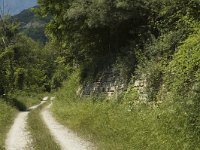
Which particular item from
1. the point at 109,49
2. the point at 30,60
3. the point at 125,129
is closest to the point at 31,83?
the point at 30,60

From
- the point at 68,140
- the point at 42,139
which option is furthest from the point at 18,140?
the point at 68,140

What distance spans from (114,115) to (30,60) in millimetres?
70943

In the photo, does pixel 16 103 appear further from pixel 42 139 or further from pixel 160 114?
pixel 160 114

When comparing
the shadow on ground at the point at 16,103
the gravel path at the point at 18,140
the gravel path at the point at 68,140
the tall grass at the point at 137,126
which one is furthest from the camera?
the shadow on ground at the point at 16,103

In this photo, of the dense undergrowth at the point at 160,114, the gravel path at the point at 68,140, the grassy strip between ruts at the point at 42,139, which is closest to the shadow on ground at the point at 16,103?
the grassy strip between ruts at the point at 42,139

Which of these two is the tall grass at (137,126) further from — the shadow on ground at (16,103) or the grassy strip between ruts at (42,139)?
the shadow on ground at (16,103)

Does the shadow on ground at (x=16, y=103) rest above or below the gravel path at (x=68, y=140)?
below

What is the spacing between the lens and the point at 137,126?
15.1 m

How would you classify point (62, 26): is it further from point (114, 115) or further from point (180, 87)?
point (180, 87)

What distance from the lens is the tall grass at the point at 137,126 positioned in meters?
12.1

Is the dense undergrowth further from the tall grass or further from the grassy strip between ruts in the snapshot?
the grassy strip between ruts

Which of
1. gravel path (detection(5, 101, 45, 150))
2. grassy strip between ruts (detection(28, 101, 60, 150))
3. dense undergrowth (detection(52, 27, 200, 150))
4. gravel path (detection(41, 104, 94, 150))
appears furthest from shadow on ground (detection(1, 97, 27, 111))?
dense undergrowth (detection(52, 27, 200, 150))

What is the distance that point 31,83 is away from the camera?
77375 millimetres

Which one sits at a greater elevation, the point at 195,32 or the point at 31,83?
the point at 195,32
